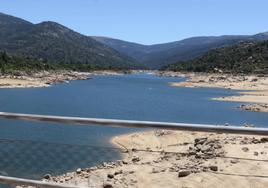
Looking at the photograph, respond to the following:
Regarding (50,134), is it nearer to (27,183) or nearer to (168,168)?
(168,168)

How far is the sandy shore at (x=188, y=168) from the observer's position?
7.38 metres

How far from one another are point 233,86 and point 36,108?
5830 centimetres

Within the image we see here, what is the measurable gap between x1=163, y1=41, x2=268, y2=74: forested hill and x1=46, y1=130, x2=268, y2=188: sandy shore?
371 feet

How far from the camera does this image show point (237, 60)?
16275 cm

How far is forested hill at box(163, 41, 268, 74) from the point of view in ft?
472

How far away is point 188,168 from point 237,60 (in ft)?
504

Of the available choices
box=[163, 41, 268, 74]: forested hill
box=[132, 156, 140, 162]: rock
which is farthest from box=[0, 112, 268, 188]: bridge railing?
box=[163, 41, 268, 74]: forested hill

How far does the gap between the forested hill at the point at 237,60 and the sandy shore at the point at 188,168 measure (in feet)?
371

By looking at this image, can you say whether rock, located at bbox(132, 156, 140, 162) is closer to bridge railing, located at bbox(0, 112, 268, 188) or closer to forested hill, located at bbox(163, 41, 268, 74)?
bridge railing, located at bbox(0, 112, 268, 188)

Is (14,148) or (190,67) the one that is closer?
(14,148)

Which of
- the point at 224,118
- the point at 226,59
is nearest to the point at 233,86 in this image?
the point at 224,118

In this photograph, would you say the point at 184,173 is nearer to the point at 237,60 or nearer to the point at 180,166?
the point at 180,166

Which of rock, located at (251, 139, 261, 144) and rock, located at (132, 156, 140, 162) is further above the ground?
rock, located at (132, 156, 140, 162)

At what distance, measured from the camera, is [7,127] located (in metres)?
30.0
